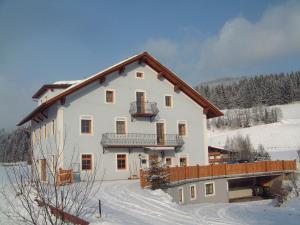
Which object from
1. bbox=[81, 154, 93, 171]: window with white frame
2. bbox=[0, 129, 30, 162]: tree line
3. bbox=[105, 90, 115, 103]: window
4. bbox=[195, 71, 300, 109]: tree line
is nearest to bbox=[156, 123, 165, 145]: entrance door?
bbox=[105, 90, 115, 103]: window

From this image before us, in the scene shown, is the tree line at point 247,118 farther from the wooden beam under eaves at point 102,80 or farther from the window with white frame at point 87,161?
the window with white frame at point 87,161

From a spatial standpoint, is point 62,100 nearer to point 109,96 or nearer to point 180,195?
point 109,96

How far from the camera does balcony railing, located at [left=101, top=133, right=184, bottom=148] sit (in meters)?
31.2

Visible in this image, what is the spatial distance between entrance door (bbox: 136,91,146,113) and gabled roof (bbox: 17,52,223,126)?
2617mm

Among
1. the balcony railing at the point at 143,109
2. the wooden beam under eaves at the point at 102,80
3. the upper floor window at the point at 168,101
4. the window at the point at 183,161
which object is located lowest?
the window at the point at 183,161

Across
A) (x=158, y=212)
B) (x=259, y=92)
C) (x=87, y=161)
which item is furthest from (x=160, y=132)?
(x=259, y=92)

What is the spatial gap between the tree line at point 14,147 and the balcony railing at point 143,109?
21.8 metres

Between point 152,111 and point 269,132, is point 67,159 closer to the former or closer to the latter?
point 152,111

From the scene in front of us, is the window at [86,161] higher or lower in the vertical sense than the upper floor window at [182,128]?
lower

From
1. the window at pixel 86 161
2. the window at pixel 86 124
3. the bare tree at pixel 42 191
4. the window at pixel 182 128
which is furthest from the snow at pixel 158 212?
the window at pixel 182 128

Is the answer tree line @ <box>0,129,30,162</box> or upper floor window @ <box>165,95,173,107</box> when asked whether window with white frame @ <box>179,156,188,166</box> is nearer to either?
upper floor window @ <box>165,95,173,107</box>

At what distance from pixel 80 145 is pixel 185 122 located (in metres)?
10.9

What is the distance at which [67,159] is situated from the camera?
1151 inches

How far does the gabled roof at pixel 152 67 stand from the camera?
2965 centimetres
